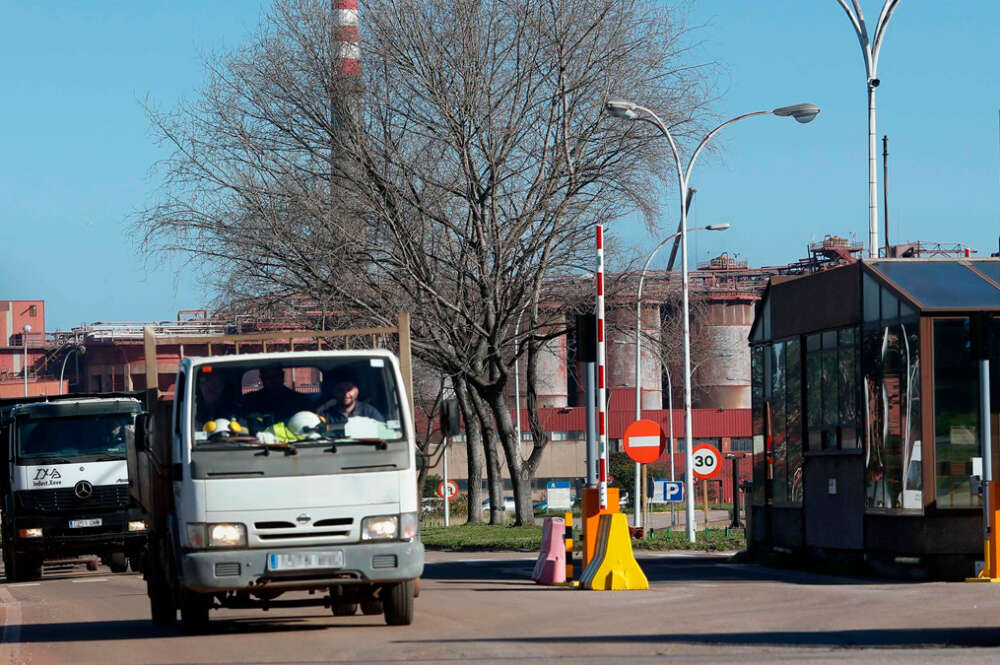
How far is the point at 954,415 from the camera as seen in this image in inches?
714

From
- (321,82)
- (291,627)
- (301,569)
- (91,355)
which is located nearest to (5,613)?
(291,627)

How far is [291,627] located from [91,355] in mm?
88619

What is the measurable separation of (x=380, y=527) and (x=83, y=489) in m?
14.2

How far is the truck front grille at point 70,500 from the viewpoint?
82.8 ft

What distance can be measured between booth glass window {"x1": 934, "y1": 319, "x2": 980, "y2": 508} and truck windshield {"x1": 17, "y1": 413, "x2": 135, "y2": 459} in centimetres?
1310

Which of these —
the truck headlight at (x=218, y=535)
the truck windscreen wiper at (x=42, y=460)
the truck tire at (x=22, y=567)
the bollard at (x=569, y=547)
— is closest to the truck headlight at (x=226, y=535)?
the truck headlight at (x=218, y=535)

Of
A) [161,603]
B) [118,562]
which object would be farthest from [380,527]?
[118,562]

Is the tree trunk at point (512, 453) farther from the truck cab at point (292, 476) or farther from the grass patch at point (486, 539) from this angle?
the truck cab at point (292, 476)

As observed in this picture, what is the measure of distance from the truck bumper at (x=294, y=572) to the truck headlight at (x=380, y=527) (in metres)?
0.06

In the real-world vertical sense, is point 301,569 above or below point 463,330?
below

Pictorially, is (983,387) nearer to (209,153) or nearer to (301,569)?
(301,569)

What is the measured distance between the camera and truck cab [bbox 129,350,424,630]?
40.0 ft

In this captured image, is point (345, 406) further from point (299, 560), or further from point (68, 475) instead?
point (68, 475)

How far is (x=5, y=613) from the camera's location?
17.9 m
